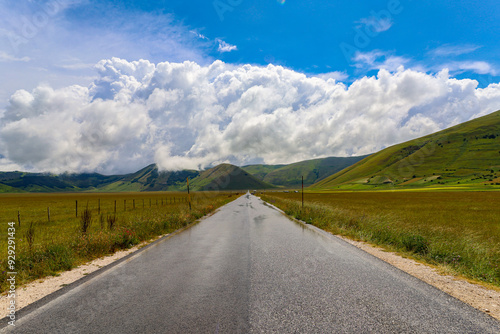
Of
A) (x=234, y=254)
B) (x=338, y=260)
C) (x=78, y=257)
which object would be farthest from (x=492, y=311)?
(x=78, y=257)

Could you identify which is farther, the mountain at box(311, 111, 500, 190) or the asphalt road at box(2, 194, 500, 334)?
the mountain at box(311, 111, 500, 190)

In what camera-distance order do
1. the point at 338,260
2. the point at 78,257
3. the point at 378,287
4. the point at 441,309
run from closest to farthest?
the point at 441,309 → the point at 378,287 → the point at 338,260 → the point at 78,257

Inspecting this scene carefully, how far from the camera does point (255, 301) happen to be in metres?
5.01

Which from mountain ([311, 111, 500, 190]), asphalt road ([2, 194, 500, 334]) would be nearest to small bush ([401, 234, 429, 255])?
asphalt road ([2, 194, 500, 334])

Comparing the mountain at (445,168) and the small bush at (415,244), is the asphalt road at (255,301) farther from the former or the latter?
the mountain at (445,168)

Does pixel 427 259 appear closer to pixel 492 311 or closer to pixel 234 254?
pixel 492 311

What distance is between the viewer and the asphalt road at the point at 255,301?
4.09 metres

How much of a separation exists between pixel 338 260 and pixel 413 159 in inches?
8817

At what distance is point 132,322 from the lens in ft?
14.0

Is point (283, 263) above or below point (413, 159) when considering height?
below

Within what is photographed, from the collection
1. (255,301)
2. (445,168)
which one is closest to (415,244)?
(255,301)

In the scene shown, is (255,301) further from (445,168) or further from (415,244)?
(445,168)

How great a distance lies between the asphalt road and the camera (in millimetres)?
4086

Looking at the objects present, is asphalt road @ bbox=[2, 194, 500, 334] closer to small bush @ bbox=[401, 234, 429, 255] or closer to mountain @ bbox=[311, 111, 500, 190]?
small bush @ bbox=[401, 234, 429, 255]
